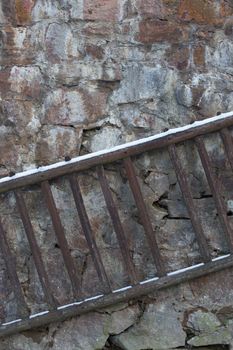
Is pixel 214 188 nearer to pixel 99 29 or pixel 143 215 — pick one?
pixel 143 215

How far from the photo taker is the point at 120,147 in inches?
113

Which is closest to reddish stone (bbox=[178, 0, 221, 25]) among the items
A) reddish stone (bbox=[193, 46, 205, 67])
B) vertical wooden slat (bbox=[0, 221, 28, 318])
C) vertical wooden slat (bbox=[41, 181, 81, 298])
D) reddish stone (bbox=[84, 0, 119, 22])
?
reddish stone (bbox=[193, 46, 205, 67])

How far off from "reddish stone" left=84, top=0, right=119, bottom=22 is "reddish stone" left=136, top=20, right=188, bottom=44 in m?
0.12

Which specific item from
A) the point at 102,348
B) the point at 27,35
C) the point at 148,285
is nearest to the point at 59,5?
the point at 27,35

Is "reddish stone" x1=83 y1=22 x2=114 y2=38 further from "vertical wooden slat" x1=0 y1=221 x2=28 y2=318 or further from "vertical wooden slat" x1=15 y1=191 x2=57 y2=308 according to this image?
"vertical wooden slat" x1=0 y1=221 x2=28 y2=318

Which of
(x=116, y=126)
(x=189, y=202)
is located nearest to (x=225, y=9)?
(x=116, y=126)

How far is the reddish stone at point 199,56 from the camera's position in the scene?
302cm

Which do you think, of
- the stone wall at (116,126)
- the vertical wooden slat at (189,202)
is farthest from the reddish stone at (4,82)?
the vertical wooden slat at (189,202)

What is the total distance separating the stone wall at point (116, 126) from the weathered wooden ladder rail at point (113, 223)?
0.06 m

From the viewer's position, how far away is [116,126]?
298 cm

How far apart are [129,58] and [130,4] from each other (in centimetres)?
21

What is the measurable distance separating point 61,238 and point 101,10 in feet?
2.92

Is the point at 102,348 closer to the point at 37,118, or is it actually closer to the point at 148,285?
the point at 148,285

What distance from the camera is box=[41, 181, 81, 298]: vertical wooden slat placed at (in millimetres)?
2834
